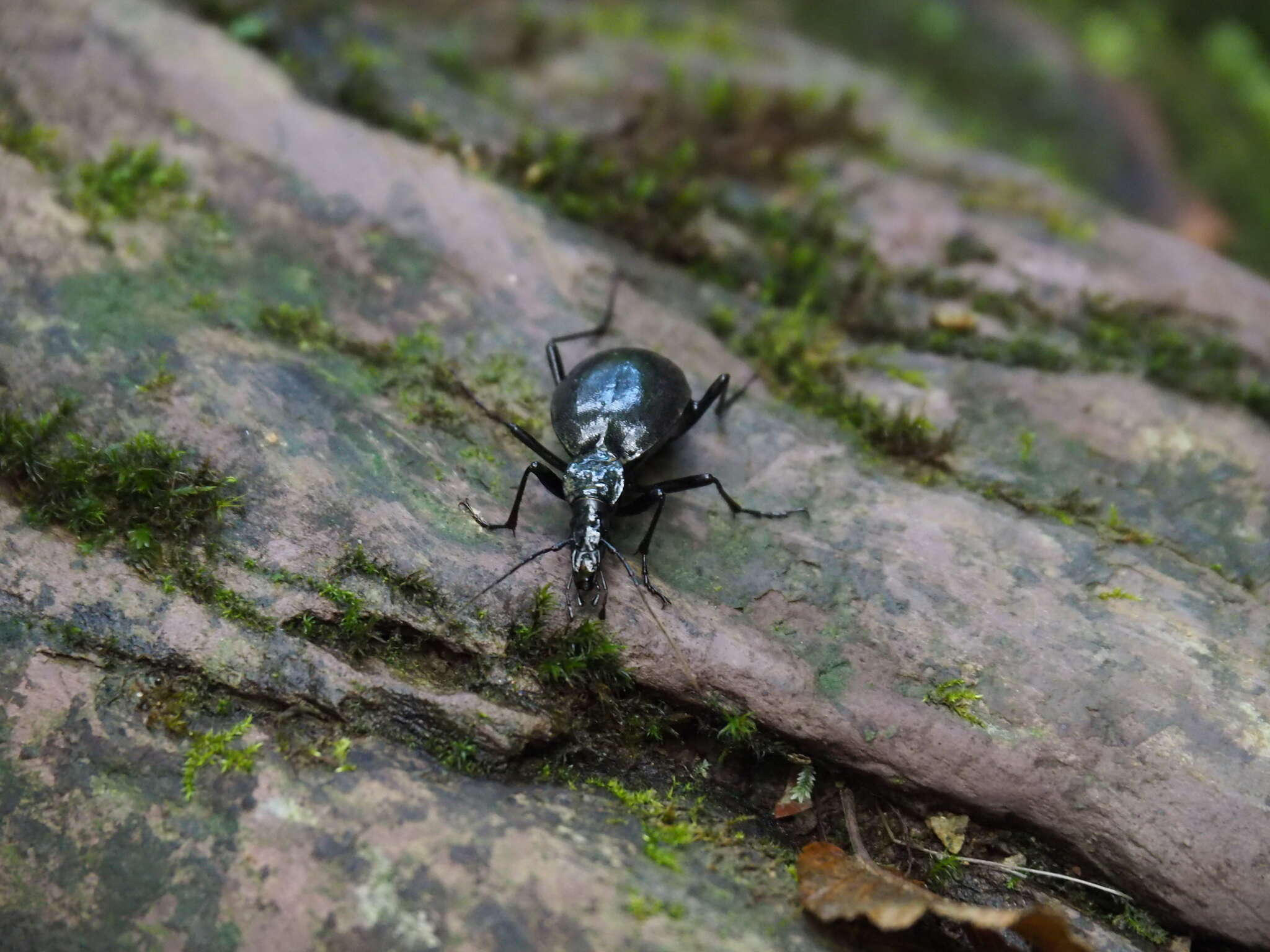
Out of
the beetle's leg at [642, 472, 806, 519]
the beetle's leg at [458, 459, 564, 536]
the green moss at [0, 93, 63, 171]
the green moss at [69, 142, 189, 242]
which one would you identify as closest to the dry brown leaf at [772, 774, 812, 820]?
the beetle's leg at [642, 472, 806, 519]

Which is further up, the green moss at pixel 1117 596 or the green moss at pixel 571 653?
the green moss at pixel 1117 596

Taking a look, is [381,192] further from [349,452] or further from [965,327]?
[965,327]

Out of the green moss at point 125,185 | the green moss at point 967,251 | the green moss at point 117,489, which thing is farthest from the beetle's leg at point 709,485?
the green moss at point 125,185

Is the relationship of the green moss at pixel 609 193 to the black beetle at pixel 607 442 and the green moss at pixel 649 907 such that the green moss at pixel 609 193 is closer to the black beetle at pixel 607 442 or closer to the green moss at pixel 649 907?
the black beetle at pixel 607 442

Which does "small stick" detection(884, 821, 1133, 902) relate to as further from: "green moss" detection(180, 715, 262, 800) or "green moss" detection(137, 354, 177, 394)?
"green moss" detection(137, 354, 177, 394)

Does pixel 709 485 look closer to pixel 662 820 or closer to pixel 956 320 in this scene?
pixel 662 820

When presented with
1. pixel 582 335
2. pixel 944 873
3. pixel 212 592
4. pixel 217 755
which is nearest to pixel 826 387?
pixel 582 335
